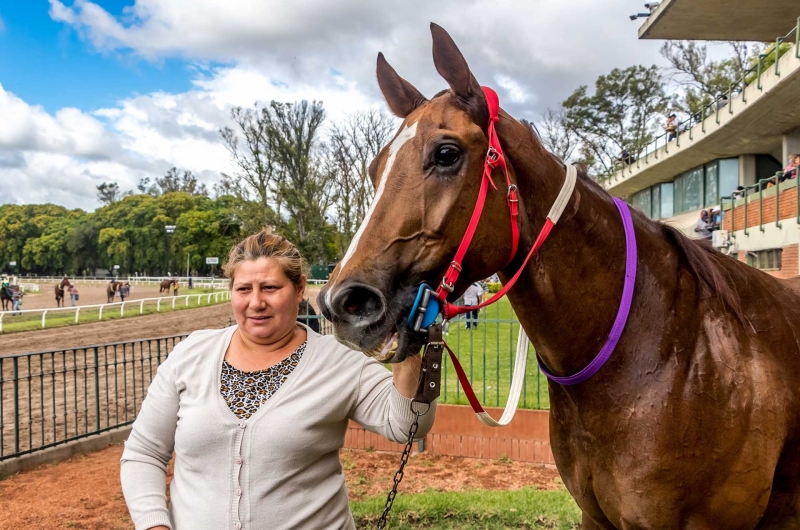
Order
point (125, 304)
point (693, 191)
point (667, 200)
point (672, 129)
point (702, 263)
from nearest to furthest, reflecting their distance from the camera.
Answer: point (702, 263) → point (125, 304) → point (672, 129) → point (693, 191) → point (667, 200)

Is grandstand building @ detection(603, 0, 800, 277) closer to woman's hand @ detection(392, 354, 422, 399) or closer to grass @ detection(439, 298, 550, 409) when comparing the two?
grass @ detection(439, 298, 550, 409)

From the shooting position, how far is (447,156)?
1.69m

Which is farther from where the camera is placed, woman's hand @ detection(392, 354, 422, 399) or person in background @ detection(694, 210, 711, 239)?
person in background @ detection(694, 210, 711, 239)

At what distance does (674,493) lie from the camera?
68.6 inches

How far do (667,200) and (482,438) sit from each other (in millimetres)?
28905

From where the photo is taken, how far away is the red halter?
5.37 ft

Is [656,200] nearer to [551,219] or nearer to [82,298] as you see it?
[551,219]

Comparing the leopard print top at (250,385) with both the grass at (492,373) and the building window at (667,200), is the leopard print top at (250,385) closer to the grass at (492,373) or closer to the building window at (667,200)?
the grass at (492,373)

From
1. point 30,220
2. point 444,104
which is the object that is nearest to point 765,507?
point 444,104

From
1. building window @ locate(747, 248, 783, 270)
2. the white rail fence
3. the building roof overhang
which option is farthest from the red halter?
the building roof overhang

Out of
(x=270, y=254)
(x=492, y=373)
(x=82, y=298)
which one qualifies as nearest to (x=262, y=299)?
(x=270, y=254)

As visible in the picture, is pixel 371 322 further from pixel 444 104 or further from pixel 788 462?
pixel 788 462

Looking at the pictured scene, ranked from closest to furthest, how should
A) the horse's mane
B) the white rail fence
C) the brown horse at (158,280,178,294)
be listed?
the horse's mane → the white rail fence → the brown horse at (158,280,178,294)

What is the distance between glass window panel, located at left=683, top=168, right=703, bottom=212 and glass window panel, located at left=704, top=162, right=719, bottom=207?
619mm
